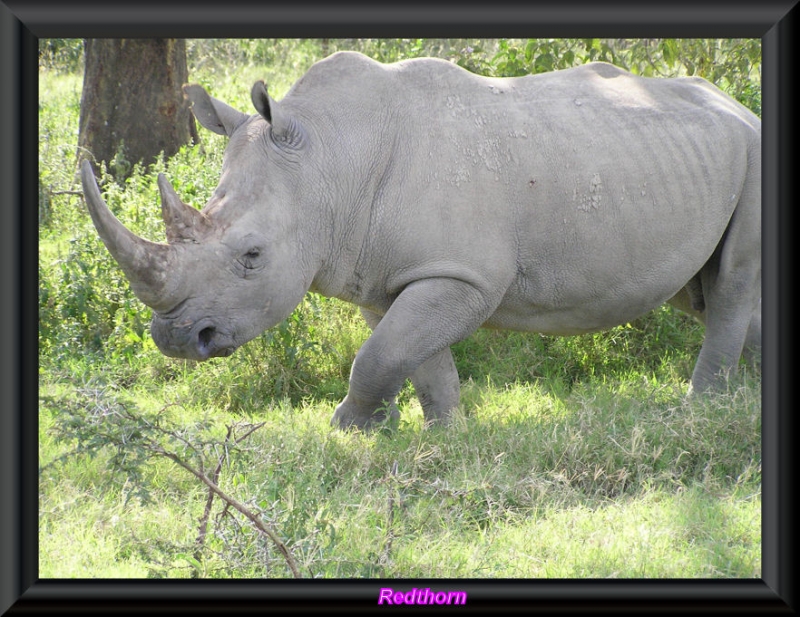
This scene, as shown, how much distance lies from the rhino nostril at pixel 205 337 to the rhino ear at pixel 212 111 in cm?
105

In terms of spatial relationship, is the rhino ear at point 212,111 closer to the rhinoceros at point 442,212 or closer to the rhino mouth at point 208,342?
the rhinoceros at point 442,212

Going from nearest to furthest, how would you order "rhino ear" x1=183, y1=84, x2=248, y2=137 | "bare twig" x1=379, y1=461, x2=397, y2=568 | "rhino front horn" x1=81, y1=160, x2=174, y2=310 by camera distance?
"bare twig" x1=379, y1=461, x2=397, y2=568, "rhino front horn" x1=81, y1=160, x2=174, y2=310, "rhino ear" x1=183, y1=84, x2=248, y2=137

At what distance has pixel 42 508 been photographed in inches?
187

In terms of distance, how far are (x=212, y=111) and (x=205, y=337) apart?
1210 mm

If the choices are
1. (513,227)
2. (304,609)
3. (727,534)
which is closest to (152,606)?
(304,609)

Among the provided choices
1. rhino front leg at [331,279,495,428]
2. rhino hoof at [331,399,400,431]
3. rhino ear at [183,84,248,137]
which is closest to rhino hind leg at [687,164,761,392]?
rhino front leg at [331,279,495,428]

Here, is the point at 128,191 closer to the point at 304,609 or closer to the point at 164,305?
the point at 164,305

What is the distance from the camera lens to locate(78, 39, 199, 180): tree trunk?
8523 mm

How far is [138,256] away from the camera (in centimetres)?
465

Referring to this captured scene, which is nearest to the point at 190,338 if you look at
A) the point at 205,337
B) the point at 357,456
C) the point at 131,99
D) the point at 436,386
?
the point at 205,337

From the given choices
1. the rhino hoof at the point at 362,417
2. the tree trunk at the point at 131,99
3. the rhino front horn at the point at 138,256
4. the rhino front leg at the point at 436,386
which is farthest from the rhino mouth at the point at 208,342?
the tree trunk at the point at 131,99

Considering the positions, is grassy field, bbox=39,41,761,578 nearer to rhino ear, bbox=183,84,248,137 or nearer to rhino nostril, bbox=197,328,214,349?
rhino nostril, bbox=197,328,214,349
